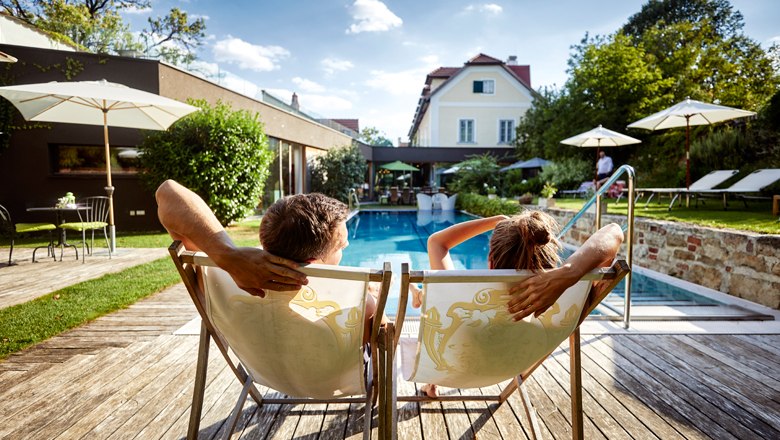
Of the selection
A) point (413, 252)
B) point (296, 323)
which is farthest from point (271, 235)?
point (413, 252)

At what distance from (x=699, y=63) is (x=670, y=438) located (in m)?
19.8

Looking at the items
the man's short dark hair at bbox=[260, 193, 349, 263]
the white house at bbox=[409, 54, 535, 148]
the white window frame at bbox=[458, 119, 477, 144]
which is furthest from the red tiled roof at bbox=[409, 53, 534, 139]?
the man's short dark hair at bbox=[260, 193, 349, 263]

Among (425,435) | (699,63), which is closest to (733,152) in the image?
(699,63)

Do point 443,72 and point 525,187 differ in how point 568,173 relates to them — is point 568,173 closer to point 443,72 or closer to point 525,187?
point 525,187

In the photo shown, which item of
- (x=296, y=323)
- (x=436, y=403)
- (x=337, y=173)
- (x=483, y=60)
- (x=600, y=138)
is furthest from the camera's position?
(x=483, y=60)

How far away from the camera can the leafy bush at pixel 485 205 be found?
35.9 ft

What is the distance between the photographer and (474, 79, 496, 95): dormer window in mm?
23531

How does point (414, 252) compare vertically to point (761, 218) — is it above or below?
below

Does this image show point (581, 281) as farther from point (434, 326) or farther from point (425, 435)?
point (425, 435)

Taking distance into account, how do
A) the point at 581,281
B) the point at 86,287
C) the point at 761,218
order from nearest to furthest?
the point at 581,281
the point at 86,287
the point at 761,218

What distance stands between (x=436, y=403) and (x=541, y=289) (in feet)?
3.34

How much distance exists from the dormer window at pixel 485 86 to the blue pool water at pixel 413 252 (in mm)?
10714

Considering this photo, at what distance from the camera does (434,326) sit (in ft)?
4.08

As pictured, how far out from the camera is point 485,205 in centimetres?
1246
